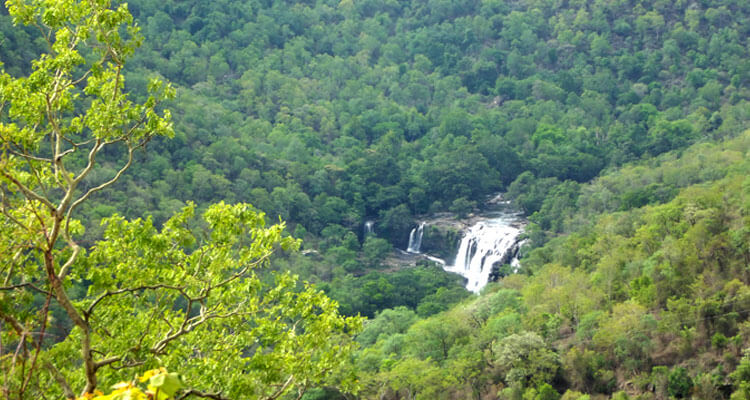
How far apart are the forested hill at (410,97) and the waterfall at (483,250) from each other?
450cm

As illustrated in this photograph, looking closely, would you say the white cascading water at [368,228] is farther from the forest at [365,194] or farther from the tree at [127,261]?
the tree at [127,261]

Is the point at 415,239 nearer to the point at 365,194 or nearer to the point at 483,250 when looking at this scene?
the point at 365,194

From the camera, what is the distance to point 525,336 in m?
21.5

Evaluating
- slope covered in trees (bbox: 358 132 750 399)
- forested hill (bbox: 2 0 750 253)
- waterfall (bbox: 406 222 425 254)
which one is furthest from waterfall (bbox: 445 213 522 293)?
slope covered in trees (bbox: 358 132 750 399)

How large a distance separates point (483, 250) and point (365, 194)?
489 inches

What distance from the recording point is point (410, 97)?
233 ft

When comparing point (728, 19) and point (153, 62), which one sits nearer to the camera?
point (153, 62)

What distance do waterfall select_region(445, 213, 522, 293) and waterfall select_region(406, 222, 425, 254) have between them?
4.04m

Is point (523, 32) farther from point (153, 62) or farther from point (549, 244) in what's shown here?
point (549, 244)

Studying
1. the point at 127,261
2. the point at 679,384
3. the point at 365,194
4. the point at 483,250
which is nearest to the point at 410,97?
the point at 365,194

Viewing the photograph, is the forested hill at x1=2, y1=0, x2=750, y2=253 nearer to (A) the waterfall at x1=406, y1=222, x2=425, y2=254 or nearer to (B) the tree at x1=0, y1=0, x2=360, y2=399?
(A) the waterfall at x1=406, y1=222, x2=425, y2=254

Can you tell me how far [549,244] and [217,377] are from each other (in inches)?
1243

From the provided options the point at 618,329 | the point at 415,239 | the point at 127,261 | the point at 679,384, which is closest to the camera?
the point at 127,261

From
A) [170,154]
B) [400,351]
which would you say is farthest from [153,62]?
[400,351]
